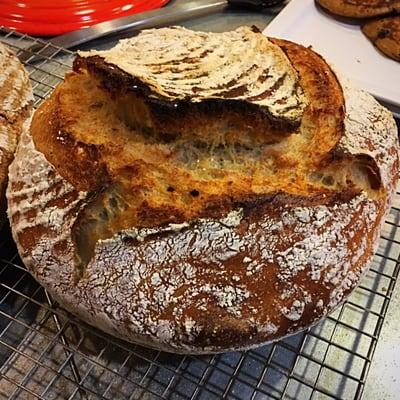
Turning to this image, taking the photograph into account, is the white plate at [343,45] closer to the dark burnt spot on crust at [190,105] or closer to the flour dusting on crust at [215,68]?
the flour dusting on crust at [215,68]

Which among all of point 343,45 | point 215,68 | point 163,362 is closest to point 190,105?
point 215,68

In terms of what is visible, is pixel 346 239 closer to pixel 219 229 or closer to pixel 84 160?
pixel 219 229

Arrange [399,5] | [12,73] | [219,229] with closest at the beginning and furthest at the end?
[219,229], [12,73], [399,5]

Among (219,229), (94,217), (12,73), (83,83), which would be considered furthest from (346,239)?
(12,73)

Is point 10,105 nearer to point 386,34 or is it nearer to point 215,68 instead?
point 215,68

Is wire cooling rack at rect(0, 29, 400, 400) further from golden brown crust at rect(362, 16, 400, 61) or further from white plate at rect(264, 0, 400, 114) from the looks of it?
golden brown crust at rect(362, 16, 400, 61)

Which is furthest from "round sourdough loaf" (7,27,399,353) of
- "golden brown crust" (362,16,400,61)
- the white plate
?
"golden brown crust" (362,16,400,61)
